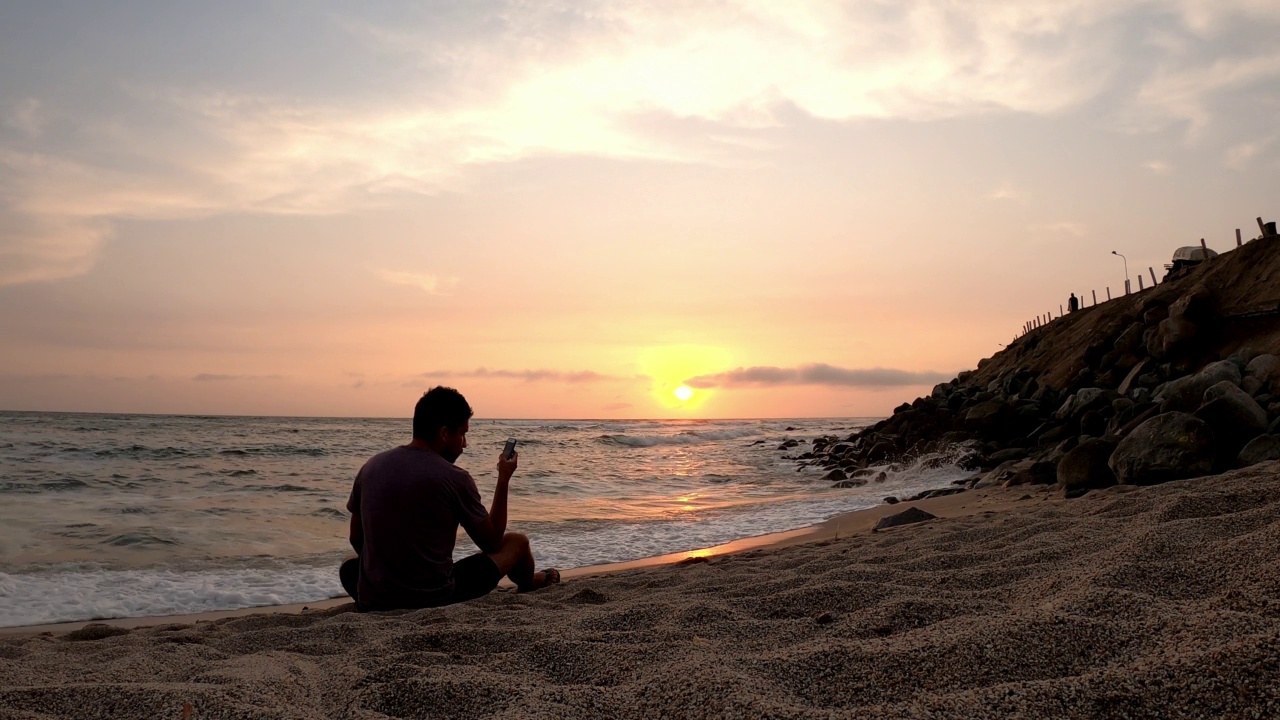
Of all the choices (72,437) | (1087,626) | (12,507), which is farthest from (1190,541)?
(72,437)

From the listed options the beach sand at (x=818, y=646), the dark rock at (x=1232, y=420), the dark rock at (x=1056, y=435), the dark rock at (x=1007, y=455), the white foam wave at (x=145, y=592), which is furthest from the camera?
the dark rock at (x=1007, y=455)

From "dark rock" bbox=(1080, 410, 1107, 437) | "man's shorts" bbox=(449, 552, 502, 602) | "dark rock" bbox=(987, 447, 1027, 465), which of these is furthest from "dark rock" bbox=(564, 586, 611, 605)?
"dark rock" bbox=(987, 447, 1027, 465)

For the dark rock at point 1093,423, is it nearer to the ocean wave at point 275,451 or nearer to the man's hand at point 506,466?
the man's hand at point 506,466

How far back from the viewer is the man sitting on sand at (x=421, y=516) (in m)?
4.62

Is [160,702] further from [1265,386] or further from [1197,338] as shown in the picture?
[1197,338]

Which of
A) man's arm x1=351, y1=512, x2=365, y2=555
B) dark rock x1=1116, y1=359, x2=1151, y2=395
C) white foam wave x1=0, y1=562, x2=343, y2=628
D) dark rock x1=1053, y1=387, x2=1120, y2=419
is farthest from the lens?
dark rock x1=1116, y1=359, x2=1151, y2=395

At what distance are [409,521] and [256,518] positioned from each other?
24.6 feet

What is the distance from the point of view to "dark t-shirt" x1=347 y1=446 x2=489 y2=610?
4.62 metres

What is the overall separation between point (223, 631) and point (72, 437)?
1253 inches

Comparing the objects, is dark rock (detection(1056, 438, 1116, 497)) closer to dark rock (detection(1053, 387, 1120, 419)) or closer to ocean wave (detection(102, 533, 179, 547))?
dark rock (detection(1053, 387, 1120, 419))

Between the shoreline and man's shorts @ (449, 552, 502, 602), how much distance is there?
0.55 m

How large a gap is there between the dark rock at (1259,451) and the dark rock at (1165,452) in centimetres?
27

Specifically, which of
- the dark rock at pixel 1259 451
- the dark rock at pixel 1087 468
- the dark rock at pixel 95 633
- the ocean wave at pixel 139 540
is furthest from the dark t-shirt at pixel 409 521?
the dark rock at pixel 1259 451

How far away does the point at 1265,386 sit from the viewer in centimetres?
1052
